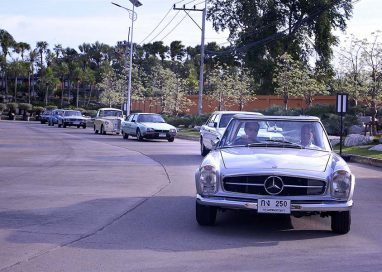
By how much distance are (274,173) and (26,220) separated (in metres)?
3.70

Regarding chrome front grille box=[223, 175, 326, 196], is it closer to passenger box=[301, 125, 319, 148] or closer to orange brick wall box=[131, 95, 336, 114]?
passenger box=[301, 125, 319, 148]

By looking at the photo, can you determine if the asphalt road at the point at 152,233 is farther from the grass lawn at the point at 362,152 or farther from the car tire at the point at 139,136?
the car tire at the point at 139,136

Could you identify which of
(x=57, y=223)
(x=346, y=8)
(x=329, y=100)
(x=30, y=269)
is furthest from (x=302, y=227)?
(x=346, y=8)

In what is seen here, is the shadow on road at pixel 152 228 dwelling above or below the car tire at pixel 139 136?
below

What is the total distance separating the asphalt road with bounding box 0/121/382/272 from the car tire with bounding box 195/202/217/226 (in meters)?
0.11

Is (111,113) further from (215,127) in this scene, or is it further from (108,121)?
(215,127)

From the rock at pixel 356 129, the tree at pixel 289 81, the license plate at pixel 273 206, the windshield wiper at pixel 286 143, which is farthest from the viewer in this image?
the tree at pixel 289 81

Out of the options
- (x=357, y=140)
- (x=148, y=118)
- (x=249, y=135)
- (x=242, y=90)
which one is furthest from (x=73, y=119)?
(x=249, y=135)

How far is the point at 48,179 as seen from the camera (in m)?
14.1

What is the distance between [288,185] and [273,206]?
0.34 m

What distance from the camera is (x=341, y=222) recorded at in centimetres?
829

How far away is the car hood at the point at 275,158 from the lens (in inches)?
320

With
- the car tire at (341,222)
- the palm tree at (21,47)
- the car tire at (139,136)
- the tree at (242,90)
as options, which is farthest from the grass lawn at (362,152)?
the palm tree at (21,47)

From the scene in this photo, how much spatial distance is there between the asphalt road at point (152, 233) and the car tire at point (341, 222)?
4.3 inches
